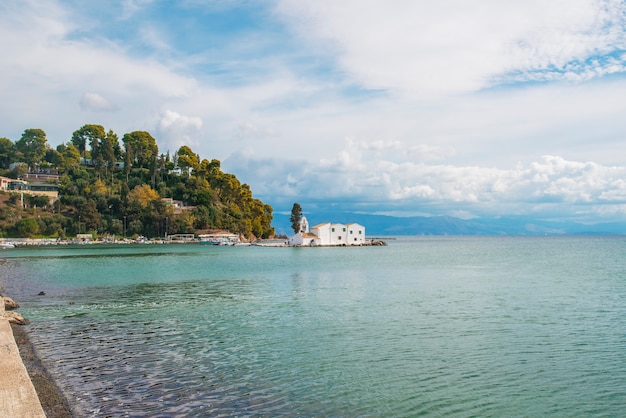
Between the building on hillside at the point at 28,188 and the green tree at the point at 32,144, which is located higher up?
the green tree at the point at 32,144

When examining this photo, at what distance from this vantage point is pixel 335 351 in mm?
16984

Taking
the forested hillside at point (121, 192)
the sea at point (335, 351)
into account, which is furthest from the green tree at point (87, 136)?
the sea at point (335, 351)

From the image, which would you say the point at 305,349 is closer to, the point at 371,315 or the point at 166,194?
the point at 371,315

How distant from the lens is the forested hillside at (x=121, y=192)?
471 feet

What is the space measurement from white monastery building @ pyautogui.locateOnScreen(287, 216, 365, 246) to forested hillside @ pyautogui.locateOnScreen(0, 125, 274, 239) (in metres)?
33.9

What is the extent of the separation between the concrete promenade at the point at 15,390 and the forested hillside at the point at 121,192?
457 feet

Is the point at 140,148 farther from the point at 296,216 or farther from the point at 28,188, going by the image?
the point at 296,216

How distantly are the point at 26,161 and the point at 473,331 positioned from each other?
17637cm

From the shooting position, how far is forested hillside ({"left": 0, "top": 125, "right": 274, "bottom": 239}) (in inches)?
5655

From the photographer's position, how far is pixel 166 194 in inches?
6378

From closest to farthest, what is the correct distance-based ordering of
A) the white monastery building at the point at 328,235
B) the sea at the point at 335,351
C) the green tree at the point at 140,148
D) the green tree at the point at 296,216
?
the sea at the point at 335,351 → the white monastery building at the point at 328,235 → the green tree at the point at 296,216 → the green tree at the point at 140,148

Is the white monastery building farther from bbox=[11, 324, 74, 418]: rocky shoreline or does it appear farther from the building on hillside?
bbox=[11, 324, 74, 418]: rocky shoreline

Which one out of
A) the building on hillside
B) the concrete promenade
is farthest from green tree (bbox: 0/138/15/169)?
the concrete promenade

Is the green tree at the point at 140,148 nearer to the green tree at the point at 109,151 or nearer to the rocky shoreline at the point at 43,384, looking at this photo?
the green tree at the point at 109,151
